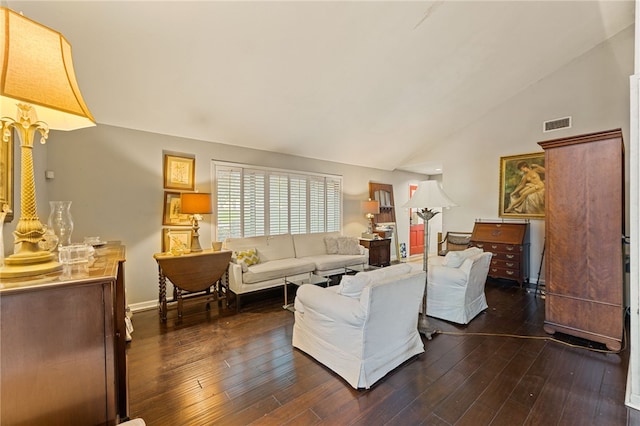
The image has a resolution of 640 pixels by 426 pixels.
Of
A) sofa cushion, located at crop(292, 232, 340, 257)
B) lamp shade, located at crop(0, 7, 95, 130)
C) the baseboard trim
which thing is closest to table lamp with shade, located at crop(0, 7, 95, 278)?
lamp shade, located at crop(0, 7, 95, 130)

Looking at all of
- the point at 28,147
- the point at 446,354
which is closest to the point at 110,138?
the point at 28,147

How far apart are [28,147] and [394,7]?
3008 mm

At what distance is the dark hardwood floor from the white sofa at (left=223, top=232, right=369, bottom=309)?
72 cm

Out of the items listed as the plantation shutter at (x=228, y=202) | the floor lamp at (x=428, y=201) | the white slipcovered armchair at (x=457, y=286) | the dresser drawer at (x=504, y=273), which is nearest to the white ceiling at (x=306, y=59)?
the plantation shutter at (x=228, y=202)

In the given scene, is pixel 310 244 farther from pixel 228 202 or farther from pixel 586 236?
pixel 586 236

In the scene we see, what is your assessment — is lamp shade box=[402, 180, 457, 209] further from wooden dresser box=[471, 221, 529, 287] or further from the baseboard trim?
the baseboard trim

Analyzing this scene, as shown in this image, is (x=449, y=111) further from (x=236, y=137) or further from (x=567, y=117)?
(x=236, y=137)

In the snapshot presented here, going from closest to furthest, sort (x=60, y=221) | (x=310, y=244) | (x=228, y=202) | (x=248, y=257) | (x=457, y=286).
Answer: (x=60, y=221) < (x=457, y=286) < (x=248, y=257) < (x=228, y=202) < (x=310, y=244)

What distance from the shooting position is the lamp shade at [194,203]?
10.5ft

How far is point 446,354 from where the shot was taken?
234cm

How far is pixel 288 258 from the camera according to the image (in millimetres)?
4359

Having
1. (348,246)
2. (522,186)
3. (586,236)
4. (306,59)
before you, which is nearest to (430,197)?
(586,236)

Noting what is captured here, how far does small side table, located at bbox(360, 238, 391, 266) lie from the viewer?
17.8 ft

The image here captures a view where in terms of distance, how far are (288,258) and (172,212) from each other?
71.0 inches
